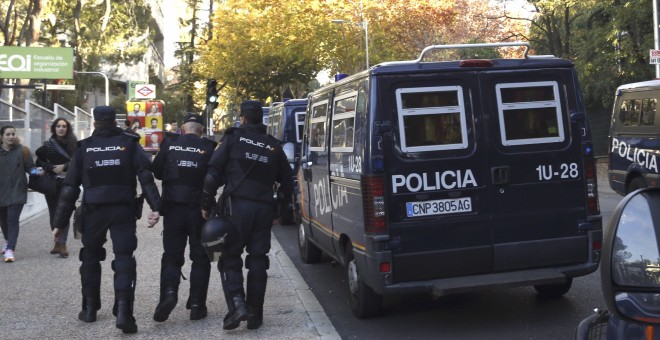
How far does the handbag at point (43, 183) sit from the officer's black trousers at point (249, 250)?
14.5 ft

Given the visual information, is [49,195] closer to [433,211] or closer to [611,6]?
[433,211]

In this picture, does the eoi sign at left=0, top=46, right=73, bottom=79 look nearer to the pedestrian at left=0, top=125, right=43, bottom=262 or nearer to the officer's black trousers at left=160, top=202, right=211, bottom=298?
the pedestrian at left=0, top=125, right=43, bottom=262

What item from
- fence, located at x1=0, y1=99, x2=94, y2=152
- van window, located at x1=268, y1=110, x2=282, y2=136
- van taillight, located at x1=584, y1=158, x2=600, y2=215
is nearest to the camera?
van taillight, located at x1=584, y1=158, x2=600, y2=215

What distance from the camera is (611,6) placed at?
23703mm

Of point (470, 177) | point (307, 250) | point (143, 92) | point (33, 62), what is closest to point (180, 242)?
point (470, 177)

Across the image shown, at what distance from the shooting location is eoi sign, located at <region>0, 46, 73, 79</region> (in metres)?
29.0

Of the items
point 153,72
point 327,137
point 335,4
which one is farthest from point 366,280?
point 153,72

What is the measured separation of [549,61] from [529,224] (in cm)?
134

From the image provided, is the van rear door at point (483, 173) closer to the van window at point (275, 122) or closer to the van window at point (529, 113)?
the van window at point (529, 113)

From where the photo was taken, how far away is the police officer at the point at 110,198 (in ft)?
20.1

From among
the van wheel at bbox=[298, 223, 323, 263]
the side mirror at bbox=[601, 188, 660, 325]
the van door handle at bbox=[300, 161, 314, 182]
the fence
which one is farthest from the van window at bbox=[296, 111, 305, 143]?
the side mirror at bbox=[601, 188, 660, 325]

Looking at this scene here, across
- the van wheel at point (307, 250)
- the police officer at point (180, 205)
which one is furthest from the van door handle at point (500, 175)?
the van wheel at point (307, 250)

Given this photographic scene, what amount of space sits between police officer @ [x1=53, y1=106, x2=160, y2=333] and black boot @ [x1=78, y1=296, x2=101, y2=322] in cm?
7

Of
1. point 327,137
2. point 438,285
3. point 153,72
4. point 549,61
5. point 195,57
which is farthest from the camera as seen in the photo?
point 153,72
